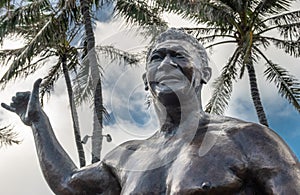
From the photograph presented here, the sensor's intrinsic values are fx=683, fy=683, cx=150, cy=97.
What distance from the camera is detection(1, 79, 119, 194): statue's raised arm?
4164 millimetres

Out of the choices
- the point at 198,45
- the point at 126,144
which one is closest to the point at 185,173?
the point at 126,144

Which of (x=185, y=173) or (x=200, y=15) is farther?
(x=200, y=15)

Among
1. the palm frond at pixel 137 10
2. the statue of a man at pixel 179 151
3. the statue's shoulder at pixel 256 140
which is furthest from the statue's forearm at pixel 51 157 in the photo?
the palm frond at pixel 137 10

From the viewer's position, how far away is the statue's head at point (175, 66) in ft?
12.7

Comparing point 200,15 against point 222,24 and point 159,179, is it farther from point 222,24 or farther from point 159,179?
point 159,179

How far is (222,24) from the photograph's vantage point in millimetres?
16391

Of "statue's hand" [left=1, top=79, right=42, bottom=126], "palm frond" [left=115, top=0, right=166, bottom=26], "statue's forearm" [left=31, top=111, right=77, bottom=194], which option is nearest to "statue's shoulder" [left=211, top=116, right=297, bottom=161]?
"statue's forearm" [left=31, top=111, right=77, bottom=194]

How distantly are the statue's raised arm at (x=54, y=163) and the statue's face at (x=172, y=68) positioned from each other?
64 centimetres

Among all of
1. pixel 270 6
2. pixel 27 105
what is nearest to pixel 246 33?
pixel 270 6

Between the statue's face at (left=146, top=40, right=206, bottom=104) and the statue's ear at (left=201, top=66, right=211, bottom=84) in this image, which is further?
the statue's ear at (left=201, top=66, right=211, bottom=84)

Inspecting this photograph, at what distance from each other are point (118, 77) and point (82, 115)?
1.57 feet

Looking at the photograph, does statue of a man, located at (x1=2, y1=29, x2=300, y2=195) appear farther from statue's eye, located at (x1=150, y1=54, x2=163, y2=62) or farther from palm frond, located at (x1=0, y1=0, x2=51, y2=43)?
palm frond, located at (x1=0, y1=0, x2=51, y2=43)

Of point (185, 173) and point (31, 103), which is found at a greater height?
point (31, 103)

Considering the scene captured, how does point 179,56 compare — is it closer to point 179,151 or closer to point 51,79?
point 179,151
